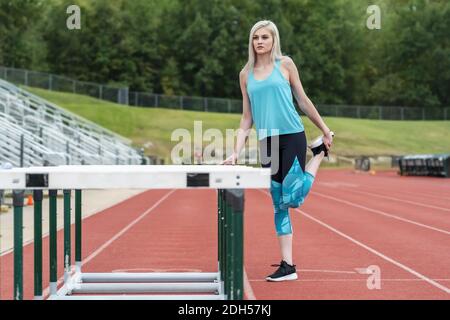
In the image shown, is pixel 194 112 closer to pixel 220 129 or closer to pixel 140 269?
pixel 220 129

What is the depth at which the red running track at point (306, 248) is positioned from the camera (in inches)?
242

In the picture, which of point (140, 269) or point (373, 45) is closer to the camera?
point (140, 269)

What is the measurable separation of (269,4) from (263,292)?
71079 mm

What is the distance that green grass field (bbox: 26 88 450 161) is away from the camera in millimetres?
51938

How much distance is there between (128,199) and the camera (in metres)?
19.6

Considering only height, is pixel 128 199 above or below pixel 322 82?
below

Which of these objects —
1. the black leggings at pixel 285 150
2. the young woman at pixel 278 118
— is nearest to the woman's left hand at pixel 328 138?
the young woman at pixel 278 118

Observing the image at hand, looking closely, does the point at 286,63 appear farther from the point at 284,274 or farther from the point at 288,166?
the point at 284,274

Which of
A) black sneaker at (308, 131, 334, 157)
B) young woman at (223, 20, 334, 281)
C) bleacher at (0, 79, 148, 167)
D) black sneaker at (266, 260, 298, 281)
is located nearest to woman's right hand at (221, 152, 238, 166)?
young woman at (223, 20, 334, 281)

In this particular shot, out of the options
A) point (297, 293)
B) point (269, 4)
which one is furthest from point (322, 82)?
point (297, 293)

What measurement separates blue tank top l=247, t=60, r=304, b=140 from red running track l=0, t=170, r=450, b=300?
4.15ft

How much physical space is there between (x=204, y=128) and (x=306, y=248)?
4530 centimetres

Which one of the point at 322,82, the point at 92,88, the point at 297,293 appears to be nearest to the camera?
the point at 297,293
